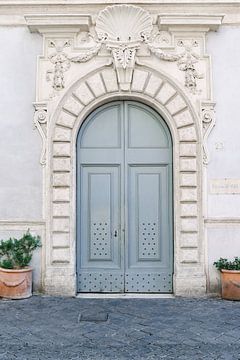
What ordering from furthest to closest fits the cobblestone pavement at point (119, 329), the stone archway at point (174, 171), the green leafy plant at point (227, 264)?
the stone archway at point (174, 171) → the green leafy plant at point (227, 264) → the cobblestone pavement at point (119, 329)

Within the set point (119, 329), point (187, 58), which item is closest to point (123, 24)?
point (187, 58)

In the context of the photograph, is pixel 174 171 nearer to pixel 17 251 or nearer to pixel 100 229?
pixel 100 229

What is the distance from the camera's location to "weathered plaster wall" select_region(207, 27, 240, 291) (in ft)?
23.4

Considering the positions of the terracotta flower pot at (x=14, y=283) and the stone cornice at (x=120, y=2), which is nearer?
the terracotta flower pot at (x=14, y=283)

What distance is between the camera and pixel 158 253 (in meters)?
7.27

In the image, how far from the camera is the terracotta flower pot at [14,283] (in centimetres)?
683

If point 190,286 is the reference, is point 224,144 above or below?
above

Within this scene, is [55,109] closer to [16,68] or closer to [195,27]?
[16,68]

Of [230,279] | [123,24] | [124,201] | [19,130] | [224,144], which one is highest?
[123,24]

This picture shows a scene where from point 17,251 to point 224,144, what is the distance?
12.5 feet

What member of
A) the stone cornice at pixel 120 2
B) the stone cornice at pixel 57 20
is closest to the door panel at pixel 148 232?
the stone cornice at pixel 57 20

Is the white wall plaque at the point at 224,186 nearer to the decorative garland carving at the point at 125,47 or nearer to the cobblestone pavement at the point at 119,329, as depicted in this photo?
the decorative garland carving at the point at 125,47

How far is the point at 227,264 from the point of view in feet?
22.8

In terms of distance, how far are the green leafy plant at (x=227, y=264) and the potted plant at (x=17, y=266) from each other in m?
2.93
